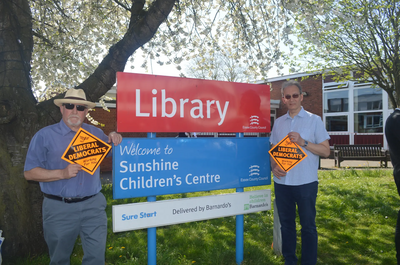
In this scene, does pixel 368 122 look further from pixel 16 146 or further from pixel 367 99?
pixel 16 146

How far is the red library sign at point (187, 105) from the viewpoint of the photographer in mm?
2738

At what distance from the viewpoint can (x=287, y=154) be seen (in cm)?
301

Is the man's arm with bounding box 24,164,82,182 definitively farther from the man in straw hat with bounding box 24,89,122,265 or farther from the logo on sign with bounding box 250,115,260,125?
the logo on sign with bounding box 250,115,260,125

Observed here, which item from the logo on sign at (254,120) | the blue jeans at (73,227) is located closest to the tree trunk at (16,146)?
the blue jeans at (73,227)

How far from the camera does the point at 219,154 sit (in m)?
3.20

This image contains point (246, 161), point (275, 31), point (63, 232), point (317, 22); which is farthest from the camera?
point (275, 31)

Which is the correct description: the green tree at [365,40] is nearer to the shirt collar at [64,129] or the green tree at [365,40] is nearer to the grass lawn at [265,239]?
the grass lawn at [265,239]

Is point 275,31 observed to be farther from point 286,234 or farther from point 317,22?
point 286,234

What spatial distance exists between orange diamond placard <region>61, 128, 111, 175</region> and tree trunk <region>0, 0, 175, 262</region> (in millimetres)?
1393

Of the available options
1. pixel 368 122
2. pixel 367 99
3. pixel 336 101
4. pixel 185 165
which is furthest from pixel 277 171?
pixel 336 101

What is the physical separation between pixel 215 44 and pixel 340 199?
427 cm

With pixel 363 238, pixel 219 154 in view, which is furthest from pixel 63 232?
pixel 363 238

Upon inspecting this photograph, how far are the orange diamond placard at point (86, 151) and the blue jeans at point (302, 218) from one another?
187cm

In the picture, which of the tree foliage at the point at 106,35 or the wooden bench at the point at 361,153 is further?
the wooden bench at the point at 361,153
